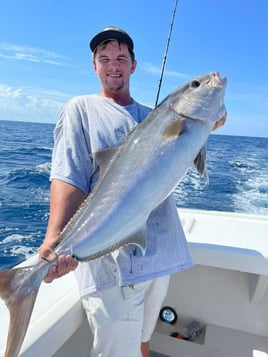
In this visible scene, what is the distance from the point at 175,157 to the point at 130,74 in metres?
0.80

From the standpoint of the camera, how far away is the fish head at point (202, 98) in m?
1.58

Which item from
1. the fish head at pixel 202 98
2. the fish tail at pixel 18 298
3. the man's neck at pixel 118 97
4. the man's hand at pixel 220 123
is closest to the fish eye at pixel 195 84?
the fish head at pixel 202 98

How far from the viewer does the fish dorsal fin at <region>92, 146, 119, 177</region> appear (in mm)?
1629

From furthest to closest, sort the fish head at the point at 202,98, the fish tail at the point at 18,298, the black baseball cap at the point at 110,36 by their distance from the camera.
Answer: the black baseball cap at the point at 110,36
the fish head at the point at 202,98
the fish tail at the point at 18,298

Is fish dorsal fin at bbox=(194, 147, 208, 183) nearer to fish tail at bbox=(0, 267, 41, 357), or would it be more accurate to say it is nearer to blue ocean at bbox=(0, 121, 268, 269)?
fish tail at bbox=(0, 267, 41, 357)

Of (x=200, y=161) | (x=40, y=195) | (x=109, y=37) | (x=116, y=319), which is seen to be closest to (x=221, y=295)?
(x=116, y=319)

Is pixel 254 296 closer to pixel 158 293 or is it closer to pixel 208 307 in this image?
pixel 208 307

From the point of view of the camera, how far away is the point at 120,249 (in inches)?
68.5

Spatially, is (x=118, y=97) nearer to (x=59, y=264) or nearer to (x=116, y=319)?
(x=59, y=264)

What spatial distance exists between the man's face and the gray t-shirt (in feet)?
0.36

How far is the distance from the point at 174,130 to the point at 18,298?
941 mm

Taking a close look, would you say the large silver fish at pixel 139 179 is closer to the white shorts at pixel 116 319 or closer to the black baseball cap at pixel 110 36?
the white shorts at pixel 116 319

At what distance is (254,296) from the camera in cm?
278

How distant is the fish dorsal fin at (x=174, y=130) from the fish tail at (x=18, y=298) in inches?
32.0
